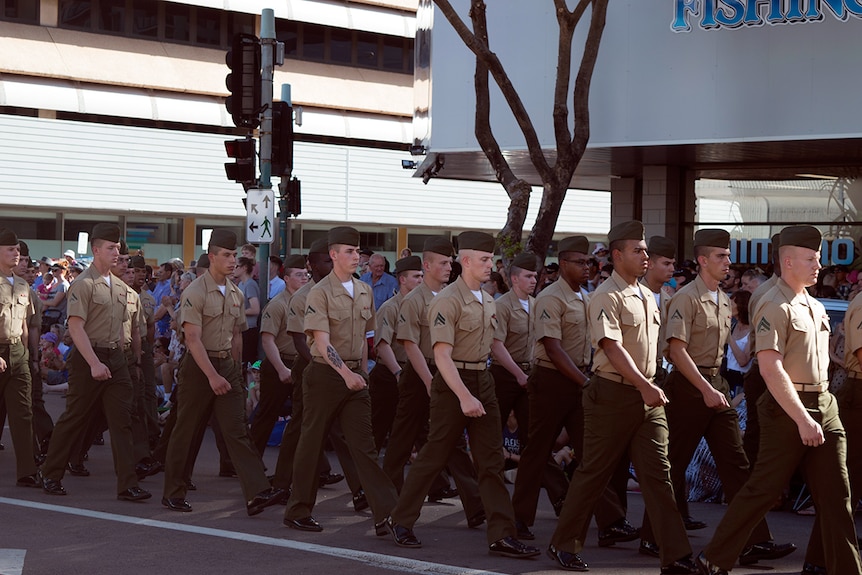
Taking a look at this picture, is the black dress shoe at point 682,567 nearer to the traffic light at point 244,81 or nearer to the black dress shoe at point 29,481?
the black dress shoe at point 29,481

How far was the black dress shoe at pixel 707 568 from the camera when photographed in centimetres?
734

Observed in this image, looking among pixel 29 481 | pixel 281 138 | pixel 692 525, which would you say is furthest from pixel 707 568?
pixel 281 138

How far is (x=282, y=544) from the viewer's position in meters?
8.68

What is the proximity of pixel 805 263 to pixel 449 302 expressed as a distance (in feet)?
7.49

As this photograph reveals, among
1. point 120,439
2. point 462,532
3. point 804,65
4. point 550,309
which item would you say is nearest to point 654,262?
point 550,309

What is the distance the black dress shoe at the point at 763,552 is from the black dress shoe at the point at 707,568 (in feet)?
2.58

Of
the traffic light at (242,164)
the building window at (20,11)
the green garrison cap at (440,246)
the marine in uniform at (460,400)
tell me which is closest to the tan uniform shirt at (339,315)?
the green garrison cap at (440,246)

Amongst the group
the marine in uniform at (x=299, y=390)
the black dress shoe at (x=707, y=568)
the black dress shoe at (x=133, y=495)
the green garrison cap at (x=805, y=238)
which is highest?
the green garrison cap at (x=805, y=238)

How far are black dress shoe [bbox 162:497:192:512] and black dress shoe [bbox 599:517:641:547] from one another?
3197 mm

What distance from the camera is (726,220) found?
20.3 meters

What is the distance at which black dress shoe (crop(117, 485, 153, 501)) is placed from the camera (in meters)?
10.4

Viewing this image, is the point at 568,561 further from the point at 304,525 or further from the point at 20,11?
the point at 20,11

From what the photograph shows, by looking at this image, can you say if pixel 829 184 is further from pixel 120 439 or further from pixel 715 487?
pixel 120 439

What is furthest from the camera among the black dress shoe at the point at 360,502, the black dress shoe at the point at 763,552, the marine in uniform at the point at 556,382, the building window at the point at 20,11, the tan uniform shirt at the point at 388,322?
the building window at the point at 20,11
